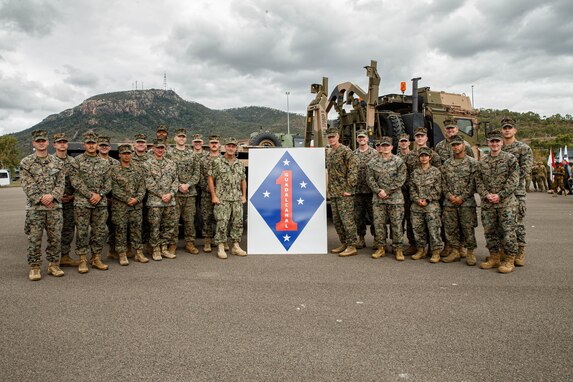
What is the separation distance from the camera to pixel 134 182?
5.54 metres

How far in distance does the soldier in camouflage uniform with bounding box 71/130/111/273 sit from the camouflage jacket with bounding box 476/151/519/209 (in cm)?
509

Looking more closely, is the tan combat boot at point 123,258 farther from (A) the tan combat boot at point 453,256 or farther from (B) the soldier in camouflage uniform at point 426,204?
(A) the tan combat boot at point 453,256

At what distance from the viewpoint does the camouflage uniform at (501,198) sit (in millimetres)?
4867

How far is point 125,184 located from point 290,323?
11.1 feet

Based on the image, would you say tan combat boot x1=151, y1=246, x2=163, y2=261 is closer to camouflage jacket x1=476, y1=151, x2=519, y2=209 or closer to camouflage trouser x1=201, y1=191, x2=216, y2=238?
camouflage trouser x1=201, y1=191, x2=216, y2=238

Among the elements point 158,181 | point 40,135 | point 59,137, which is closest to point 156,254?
point 158,181

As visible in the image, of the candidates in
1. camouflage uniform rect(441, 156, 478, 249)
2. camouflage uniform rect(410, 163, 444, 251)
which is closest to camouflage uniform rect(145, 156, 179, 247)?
camouflage uniform rect(410, 163, 444, 251)

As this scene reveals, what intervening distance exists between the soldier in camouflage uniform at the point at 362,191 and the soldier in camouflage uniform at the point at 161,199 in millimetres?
2885

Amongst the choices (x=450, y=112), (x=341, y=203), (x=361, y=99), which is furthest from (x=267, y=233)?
(x=450, y=112)

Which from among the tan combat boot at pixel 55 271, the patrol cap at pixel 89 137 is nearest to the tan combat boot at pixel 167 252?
the tan combat boot at pixel 55 271

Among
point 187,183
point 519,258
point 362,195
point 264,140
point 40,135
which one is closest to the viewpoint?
point 40,135

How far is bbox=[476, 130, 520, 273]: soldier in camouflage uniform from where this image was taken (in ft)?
16.0

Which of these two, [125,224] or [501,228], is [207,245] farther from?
[501,228]

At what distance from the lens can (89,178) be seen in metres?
5.20
